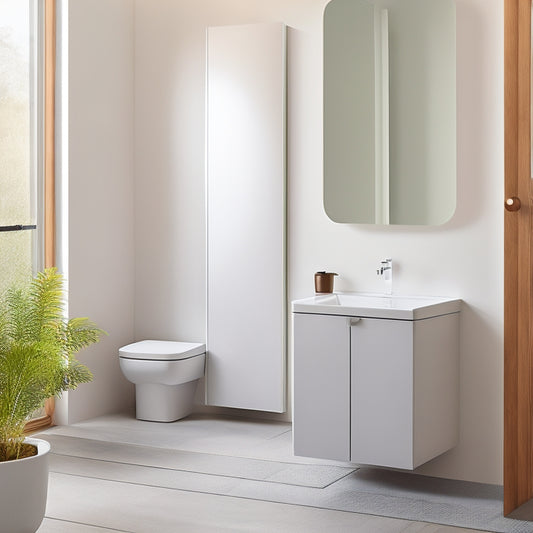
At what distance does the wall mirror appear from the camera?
4.25m

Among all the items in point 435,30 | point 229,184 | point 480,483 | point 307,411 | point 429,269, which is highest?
point 435,30

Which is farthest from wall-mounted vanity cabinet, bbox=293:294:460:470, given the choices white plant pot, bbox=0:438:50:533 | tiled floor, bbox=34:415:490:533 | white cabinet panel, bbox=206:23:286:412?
white plant pot, bbox=0:438:50:533

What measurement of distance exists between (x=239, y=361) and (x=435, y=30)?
201cm

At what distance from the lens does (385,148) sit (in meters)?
4.45

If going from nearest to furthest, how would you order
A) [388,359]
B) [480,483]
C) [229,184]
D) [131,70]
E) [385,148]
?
[388,359] → [480,483] → [385,148] → [229,184] → [131,70]

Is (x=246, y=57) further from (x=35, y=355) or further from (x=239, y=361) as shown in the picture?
(x=35, y=355)

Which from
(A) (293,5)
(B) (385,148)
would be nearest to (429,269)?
(B) (385,148)

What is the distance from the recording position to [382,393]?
3855 mm

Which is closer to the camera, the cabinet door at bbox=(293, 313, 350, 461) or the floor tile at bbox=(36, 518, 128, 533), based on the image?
the floor tile at bbox=(36, 518, 128, 533)

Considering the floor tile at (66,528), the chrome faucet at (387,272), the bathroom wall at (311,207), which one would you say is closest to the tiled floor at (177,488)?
the floor tile at (66,528)

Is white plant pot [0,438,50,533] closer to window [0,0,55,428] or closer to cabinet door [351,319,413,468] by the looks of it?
cabinet door [351,319,413,468]

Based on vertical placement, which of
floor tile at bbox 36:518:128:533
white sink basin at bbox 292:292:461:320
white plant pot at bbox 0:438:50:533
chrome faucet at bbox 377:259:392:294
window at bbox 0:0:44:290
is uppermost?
window at bbox 0:0:44:290

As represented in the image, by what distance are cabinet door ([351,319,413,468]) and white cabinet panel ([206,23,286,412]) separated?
3.58 feet

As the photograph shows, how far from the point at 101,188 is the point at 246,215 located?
2.78ft
